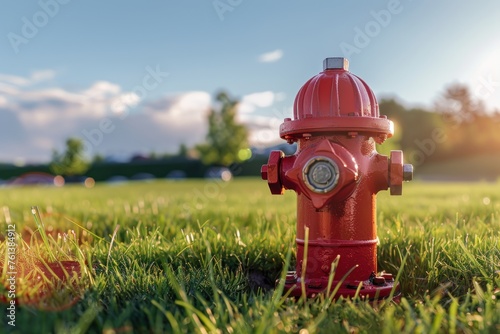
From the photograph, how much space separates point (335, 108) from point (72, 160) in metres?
48.1

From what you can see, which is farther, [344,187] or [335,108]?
[335,108]

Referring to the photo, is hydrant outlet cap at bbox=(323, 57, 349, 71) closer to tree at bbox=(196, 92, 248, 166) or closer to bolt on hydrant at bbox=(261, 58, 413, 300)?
bolt on hydrant at bbox=(261, 58, 413, 300)

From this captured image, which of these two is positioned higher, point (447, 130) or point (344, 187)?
point (447, 130)

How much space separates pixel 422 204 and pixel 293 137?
502 cm

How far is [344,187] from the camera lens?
2531mm

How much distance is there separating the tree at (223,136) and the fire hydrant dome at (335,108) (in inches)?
1510

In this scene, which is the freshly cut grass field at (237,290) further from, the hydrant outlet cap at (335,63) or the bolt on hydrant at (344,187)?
the hydrant outlet cap at (335,63)

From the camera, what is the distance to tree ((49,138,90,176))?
46.7 m

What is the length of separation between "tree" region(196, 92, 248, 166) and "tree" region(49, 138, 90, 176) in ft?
42.1

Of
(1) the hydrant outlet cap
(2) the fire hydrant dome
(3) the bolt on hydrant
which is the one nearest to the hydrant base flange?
(3) the bolt on hydrant

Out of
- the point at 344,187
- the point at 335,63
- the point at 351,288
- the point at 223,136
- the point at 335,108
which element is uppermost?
the point at 223,136

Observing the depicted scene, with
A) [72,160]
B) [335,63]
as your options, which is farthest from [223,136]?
[335,63]

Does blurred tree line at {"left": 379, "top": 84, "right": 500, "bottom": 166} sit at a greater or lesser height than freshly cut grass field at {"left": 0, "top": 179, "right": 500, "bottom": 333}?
greater

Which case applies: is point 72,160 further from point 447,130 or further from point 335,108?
point 335,108
